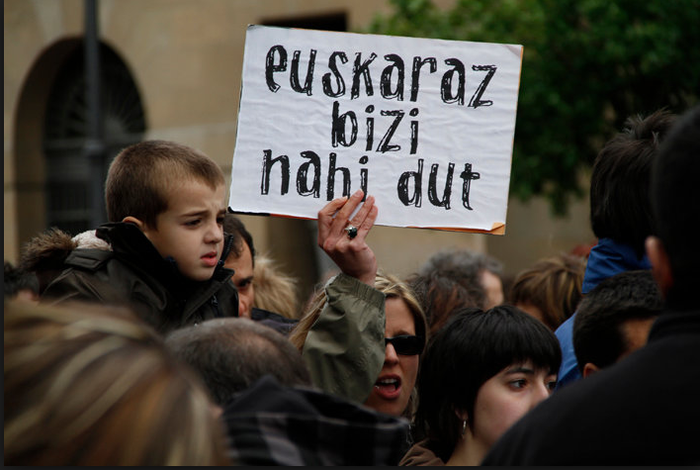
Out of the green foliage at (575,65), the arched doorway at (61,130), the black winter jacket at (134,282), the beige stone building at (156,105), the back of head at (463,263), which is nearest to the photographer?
the black winter jacket at (134,282)

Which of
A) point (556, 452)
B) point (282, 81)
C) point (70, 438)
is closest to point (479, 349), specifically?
point (282, 81)

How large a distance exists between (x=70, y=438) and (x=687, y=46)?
30.0 feet

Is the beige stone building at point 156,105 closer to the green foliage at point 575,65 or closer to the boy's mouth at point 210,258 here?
the green foliage at point 575,65

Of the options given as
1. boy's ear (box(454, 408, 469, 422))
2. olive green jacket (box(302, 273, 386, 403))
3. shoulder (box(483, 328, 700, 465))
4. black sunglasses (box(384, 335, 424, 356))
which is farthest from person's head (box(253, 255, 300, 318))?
shoulder (box(483, 328, 700, 465))

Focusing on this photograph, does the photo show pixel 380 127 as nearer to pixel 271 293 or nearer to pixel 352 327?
pixel 352 327

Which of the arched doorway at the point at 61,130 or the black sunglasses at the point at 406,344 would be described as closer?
the black sunglasses at the point at 406,344

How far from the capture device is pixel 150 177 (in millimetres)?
3154

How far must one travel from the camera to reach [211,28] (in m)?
14.5

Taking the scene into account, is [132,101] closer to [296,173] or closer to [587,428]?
[296,173]

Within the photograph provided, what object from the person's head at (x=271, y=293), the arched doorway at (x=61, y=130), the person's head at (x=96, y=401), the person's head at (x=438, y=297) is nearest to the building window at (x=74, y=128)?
the arched doorway at (x=61, y=130)

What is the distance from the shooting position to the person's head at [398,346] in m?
3.35

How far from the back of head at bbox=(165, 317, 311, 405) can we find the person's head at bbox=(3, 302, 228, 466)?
1.50 ft

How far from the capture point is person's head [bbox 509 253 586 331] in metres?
4.90

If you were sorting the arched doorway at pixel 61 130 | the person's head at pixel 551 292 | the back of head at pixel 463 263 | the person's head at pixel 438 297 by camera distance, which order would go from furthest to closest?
the arched doorway at pixel 61 130, the back of head at pixel 463 263, the person's head at pixel 551 292, the person's head at pixel 438 297
